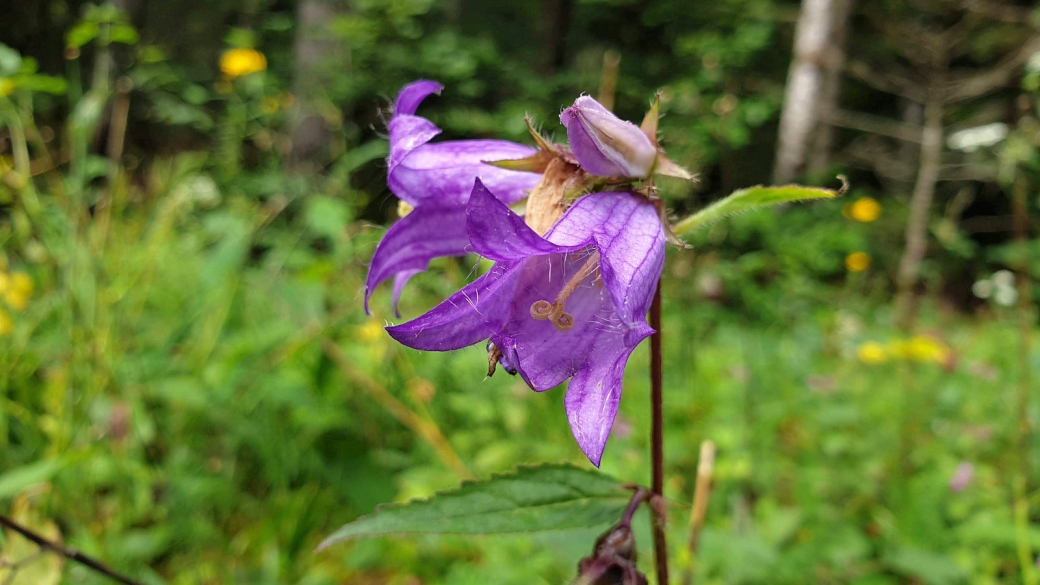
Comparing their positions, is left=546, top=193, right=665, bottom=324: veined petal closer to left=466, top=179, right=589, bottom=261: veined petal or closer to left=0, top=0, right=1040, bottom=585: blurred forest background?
left=466, top=179, right=589, bottom=261: veined petal

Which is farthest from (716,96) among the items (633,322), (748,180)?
(633,322)

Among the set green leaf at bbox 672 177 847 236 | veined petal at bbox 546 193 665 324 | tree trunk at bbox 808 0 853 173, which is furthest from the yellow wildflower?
tree trunk at bbox 808 0 853 173

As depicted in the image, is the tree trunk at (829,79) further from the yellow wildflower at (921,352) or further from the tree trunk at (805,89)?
the yellow wildflower at (921,352)

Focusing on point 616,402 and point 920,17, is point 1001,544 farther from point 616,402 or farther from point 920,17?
point 920,17

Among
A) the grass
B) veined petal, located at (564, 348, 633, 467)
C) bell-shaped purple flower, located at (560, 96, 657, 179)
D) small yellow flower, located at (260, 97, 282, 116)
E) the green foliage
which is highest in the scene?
bell-shaped purple flower, located at (560, 96, 657, 179)

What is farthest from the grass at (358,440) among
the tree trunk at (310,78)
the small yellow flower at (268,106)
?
the tree trunk at (310,78)

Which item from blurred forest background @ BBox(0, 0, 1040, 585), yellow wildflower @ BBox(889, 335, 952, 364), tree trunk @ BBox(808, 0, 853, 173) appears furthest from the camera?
tree trunk @ BBox(808, 0, 853, 173)

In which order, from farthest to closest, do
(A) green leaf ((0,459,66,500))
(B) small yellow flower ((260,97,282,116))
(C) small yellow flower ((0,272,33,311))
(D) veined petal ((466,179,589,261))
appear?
(B) small yellow flower ((260,97,282,116))
(C) small yellow flower ((0,272,33,311))
(A) green leaf ((0,459,66,500))
(D) veined petal ((466,179,589,261))
